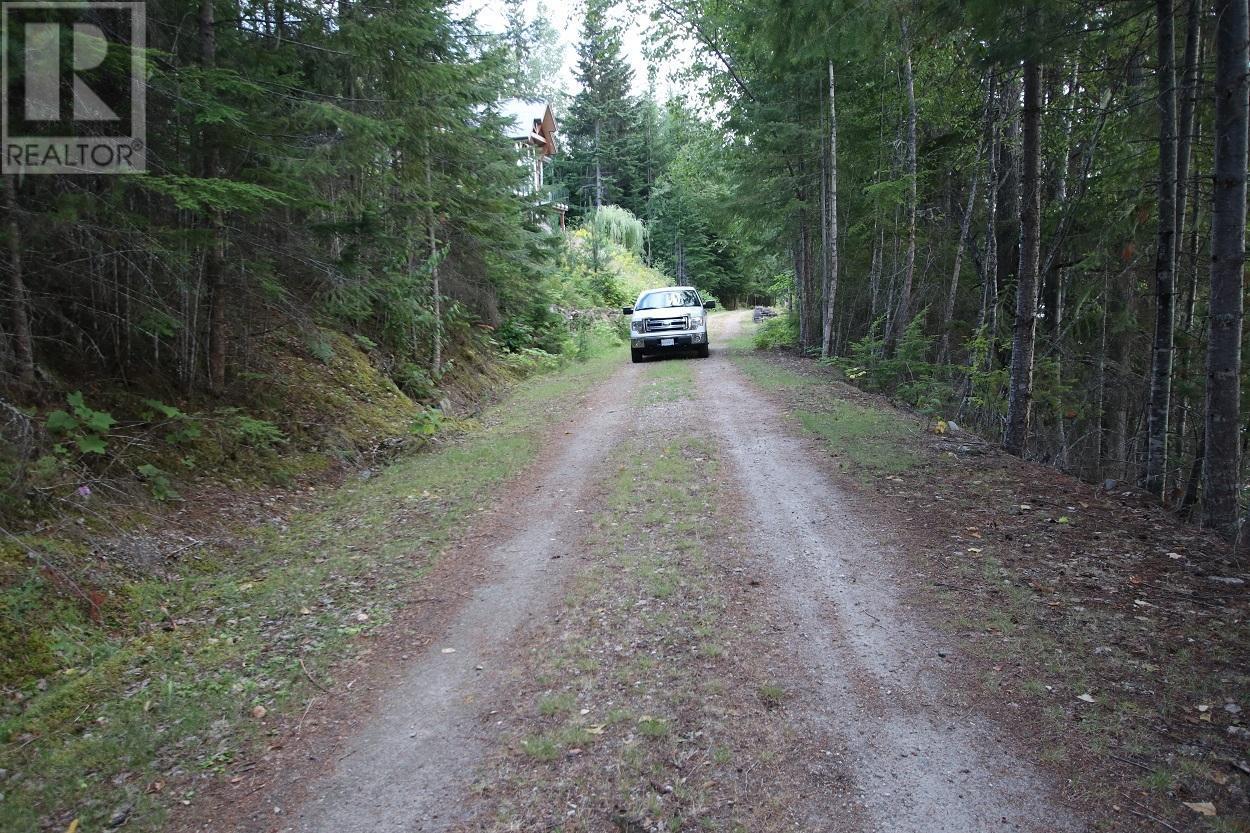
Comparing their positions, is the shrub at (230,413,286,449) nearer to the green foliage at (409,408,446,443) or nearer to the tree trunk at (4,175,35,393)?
the tree trunk at (4,175,35,393)

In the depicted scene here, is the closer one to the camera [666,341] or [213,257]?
[213,257]

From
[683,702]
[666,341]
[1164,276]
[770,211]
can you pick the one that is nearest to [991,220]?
[1164,276]

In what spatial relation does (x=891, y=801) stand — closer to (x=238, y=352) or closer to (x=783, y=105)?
(x=238, y=352)

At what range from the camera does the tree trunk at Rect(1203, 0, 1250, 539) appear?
5520 mm

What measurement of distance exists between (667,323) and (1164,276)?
13.1m

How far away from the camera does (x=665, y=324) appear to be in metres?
19.7

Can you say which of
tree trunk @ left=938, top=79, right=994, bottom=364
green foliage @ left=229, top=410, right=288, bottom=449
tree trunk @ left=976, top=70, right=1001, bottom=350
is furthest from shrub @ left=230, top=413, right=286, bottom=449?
tree trunk @ left=938, top=79, right=994, bottom=364

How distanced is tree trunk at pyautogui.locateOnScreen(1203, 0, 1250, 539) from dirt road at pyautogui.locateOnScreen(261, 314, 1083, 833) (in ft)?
9.62

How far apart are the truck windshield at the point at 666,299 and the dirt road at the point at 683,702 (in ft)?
44.6

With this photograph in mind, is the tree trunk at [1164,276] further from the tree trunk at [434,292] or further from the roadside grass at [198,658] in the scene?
the tree trunk at [434,292]

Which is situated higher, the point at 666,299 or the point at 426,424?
the point at 666,299

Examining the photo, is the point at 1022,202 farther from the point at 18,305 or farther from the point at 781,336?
the point at 781,336

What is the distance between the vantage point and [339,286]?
872 centimetres

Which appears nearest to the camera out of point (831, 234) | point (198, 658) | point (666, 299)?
point (198, 658)
